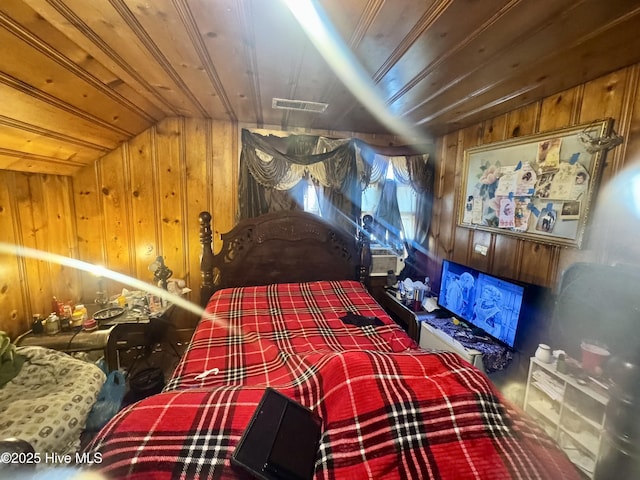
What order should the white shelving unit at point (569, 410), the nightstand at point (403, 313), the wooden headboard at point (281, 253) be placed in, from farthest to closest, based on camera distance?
the wooden headboard at point (281, 253), the nightstand at point (403, 313), the white shelving unit at point (569, 410)

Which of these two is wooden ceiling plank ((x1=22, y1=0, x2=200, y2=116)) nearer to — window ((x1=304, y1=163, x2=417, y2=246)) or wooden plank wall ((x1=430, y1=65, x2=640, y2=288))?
window ((x1=304, y1=163, x2=417, y2=246))

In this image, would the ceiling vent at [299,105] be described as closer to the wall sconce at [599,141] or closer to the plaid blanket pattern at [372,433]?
the wall sconce at [599,141]

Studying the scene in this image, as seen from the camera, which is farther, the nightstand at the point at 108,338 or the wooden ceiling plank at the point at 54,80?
the nightstand at the point at 108,338

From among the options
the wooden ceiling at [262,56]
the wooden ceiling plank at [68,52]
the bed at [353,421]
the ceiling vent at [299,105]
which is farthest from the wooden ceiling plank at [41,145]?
the bed at [353,421]

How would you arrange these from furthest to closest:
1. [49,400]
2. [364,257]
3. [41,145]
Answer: [364,257] < [41,145] < [49,400]

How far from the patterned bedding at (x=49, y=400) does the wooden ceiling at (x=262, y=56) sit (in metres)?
1.36

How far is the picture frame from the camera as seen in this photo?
173 centimetres

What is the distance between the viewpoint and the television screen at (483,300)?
6.60 ft

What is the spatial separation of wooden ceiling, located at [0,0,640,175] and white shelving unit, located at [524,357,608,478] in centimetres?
173

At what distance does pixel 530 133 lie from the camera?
2100 mm

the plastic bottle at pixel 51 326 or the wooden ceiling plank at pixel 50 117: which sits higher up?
the wooden ceiling plank at pixel 50 117

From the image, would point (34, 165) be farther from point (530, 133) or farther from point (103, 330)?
point (530, 133)

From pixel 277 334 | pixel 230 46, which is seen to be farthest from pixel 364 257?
pixel 230 46

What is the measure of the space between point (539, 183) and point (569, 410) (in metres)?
1.42
